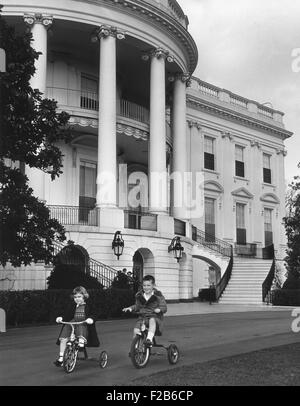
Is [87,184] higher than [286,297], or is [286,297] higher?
[87,184]

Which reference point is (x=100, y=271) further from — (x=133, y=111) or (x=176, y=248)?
(x=133, y=111)

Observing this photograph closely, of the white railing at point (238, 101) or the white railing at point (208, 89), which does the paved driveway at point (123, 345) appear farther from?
the white railing at point (238, 101)

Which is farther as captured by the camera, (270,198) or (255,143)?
(270,198)

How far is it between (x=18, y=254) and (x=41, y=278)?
930cm

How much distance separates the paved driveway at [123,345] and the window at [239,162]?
2377cm

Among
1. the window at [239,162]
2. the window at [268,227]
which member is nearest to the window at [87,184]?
the window at [239,162]

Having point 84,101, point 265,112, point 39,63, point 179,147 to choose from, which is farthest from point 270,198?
point 39,63

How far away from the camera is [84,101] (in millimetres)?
30672

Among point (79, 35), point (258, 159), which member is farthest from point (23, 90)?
point (258, 159)

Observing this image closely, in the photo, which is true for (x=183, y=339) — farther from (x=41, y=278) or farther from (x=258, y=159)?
(x=258, y=159)

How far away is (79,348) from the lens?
9.20m

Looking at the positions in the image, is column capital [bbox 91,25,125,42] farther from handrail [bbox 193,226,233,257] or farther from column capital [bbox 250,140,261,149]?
column capital [bbox 250,140,261,149]

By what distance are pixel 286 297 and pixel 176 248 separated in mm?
6601

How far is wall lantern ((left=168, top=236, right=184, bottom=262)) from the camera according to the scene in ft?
92.6
